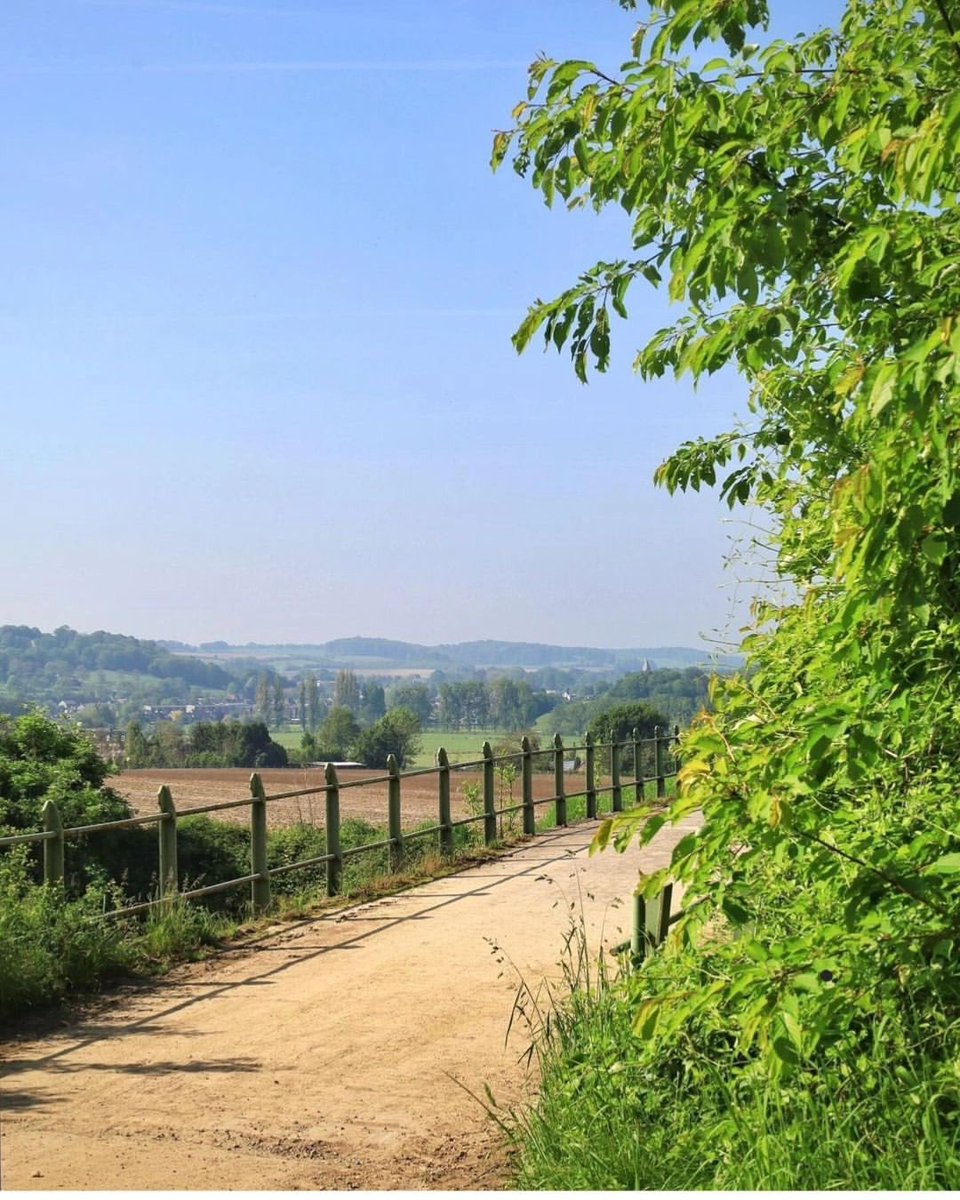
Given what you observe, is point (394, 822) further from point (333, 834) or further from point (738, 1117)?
point (738, 1117)

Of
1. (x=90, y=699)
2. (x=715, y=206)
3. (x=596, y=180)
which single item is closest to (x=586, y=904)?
(x=596, y=180)

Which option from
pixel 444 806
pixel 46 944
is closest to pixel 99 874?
pixel 46 944

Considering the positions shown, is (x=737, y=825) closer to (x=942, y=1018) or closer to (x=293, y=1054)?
(x=942, y=1018)

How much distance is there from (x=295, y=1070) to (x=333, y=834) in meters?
7.27

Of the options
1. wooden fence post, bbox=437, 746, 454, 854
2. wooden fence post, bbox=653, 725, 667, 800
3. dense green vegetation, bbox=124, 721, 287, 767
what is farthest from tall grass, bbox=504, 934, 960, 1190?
dense green vegetation, bbox=124, 721, 287, 767

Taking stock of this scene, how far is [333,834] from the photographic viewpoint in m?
14.4

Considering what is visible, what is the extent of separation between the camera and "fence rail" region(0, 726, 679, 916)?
10312 millimetres

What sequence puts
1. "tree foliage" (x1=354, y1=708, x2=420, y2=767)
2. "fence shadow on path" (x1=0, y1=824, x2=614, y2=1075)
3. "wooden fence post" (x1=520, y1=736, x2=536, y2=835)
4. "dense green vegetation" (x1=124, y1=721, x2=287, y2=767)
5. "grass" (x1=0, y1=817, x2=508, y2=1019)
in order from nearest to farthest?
"fence shadow on path" (x1=0, y1=824, x2=614, y2=1075) → "grass" (x1=0, y1=817, x2=508, y2=1019) → "wooden fence post" (x1=520, y1=736, x2=536, y2=835) → "tree foliage" (x1=354, y1=708, x2=420, y2=767) → "dense green vegetation" (x1=124, y1=721, x2=287, y2=767)

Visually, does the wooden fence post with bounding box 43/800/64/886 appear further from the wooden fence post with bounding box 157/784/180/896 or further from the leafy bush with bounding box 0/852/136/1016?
the wooden fence post with bounding box 157/784/180/896

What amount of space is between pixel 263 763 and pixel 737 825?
54.2 meters

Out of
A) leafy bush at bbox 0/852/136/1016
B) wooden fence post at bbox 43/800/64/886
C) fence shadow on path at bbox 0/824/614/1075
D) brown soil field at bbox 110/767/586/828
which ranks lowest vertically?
brown soil field at bbox 110/767/586/828

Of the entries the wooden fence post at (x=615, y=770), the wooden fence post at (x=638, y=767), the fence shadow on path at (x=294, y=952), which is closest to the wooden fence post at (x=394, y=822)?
the fence shadow on path at (x=294, y=952)

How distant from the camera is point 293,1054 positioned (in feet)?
24.6

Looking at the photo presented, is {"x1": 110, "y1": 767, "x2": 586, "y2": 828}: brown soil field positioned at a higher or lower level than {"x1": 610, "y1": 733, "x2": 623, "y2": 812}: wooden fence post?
lower
